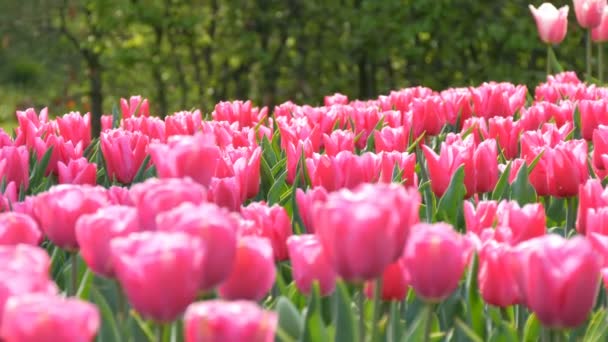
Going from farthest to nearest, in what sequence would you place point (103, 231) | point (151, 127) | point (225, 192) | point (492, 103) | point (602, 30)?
point (602, 30), point (492, 103), point (151, 127), point (225, 192), point (103, 231)

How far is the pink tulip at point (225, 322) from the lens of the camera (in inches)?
44.5

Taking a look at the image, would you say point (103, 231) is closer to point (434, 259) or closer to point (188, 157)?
point (188, 157)

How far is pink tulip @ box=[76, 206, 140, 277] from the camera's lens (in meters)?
1.46

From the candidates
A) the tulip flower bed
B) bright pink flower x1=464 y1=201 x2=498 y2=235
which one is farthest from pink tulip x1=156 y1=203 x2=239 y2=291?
bright pink flower x1=464 y1=201 x2=498 y2=235

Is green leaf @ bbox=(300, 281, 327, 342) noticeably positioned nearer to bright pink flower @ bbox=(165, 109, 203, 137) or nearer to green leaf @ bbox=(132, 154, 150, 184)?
green leaf @ bbox=(132, 154, 150, 184)

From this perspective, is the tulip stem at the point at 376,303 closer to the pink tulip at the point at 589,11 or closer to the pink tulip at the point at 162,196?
the pink tulip at the point at 162,196

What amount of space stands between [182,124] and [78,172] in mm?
763

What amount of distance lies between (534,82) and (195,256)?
30.6 feet

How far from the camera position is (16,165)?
2.63 meters

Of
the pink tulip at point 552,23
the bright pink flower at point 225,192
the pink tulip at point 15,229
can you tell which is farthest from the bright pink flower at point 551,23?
the pink tulip at point 15,229

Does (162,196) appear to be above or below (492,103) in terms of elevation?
above

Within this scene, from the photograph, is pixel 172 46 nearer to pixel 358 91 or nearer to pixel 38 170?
pixel 358 91

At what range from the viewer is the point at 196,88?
11547 mm

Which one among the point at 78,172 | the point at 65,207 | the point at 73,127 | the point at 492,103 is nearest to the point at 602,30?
the point at 492,103
